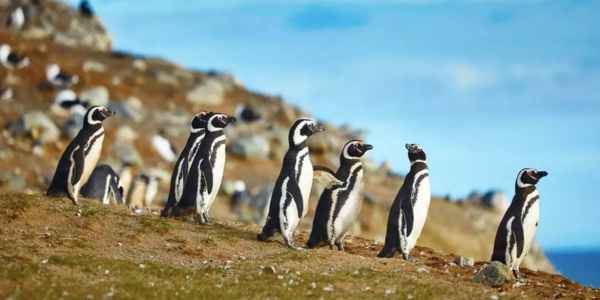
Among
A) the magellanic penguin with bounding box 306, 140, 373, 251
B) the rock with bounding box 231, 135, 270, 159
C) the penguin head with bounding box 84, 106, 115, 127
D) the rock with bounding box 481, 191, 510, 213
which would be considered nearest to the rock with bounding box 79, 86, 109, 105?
the rock with bounding box 231, 135, 270, 159

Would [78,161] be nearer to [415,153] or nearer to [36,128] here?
[415,153]

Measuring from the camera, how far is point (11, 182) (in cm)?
3556

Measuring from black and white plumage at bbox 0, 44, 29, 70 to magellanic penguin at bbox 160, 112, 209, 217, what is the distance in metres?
31.6

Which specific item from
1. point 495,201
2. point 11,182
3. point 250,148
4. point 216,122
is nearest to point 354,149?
point 216,122

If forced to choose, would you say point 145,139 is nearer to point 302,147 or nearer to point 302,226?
point 302,226

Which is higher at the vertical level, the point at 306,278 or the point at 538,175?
the point at 538,175

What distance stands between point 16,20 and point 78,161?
42445 mm

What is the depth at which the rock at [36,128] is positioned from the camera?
4069cm

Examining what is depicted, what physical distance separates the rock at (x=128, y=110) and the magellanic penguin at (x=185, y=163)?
84.1 ft

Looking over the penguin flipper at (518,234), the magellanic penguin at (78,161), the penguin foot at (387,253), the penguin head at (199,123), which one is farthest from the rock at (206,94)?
the penguin flipper at (518,234)

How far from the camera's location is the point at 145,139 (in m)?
43.5

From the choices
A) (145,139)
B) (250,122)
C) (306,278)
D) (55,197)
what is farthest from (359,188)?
(250,122)

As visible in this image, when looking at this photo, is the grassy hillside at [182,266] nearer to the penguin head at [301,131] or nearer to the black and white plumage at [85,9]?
the penguin head at [301,131]

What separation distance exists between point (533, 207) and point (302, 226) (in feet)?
59.3
